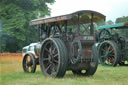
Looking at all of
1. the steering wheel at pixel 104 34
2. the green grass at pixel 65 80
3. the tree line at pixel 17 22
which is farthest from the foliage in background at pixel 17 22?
the green grass at pixel 65 80

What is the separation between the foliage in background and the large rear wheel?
46.5 feet

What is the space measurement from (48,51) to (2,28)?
15224 millimetres

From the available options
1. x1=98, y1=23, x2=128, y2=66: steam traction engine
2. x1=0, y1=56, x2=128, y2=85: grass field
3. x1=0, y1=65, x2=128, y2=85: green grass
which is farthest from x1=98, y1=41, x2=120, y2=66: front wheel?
x1=0, y1=65, x2=128, y2=85: green grass

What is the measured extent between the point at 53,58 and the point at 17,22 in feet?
51.1

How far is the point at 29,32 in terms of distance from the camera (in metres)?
24.0

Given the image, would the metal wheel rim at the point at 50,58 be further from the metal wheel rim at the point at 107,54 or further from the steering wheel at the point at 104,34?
the steering wheel at the point at 104,34

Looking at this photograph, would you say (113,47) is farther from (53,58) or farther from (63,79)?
(63,79)

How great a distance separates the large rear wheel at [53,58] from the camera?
24.1ft

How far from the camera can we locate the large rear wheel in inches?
290

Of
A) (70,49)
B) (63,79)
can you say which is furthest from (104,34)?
(63,79)

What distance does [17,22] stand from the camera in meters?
22.9

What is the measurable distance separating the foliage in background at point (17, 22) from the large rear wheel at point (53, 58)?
1417 centimetres

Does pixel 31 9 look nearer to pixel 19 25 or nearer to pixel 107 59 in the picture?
pixel 19 25

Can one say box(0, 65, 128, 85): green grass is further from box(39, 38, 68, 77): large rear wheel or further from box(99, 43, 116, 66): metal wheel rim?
box(99, 43, 116, 66): metal wheel rim
